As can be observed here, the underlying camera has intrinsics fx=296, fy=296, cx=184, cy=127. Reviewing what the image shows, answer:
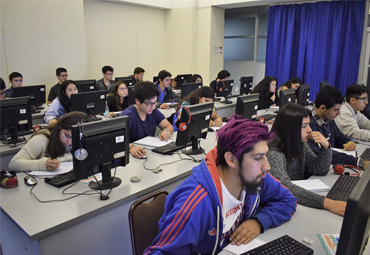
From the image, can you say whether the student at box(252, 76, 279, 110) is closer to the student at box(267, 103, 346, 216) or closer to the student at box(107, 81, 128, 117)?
the student at box(107, 81, 128, 117)

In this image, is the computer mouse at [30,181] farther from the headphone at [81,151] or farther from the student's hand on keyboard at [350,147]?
the student's hand on keyboard at [350,147]

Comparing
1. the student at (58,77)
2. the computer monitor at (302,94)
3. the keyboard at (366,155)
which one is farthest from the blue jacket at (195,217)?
the student at (58,77)

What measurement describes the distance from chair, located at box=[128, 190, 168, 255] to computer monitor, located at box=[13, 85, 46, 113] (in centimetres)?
346

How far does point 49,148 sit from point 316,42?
6.06m

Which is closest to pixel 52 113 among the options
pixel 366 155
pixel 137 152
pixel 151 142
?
pixel 151 142

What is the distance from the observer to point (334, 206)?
155cm

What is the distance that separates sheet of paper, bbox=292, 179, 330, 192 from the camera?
182 centimetres

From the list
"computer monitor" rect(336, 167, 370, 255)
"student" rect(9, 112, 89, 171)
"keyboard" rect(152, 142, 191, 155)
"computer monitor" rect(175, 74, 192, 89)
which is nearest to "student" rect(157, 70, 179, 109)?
"computer monitor" rect(175, 74, 192, 89)

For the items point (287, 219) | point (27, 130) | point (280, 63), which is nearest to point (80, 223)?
point (287, 219)

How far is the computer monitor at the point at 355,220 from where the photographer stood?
0.75 meters

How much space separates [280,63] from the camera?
273 inches

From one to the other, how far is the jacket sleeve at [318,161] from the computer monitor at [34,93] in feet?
12.1

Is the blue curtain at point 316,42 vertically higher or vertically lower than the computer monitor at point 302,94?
higher

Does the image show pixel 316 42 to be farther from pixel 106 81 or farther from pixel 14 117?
pixel 14 117
